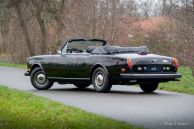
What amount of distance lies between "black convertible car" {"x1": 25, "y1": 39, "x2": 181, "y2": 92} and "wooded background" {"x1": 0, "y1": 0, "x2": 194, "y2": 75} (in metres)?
6.30

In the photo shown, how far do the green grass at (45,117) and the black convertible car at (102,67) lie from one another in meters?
2.95

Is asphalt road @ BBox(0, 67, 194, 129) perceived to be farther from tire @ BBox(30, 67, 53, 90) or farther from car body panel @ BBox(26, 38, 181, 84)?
tire @ BBox(30, 67, 53, 90)

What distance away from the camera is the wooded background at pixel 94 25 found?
2366 centimetres

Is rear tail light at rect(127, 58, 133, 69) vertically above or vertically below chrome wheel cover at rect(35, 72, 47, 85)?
above

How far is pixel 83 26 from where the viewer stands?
33844 mm

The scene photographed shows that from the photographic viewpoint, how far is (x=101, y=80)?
1551cm

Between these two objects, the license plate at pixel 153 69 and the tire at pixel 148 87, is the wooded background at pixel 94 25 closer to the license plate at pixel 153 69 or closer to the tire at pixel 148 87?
the tire at pixel 148 87

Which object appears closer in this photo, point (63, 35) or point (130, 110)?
point (130, 110)

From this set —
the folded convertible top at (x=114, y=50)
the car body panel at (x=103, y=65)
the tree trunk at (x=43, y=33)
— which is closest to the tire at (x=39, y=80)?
the car body panel at (x=103, y=65)

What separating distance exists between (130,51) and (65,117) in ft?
20.2

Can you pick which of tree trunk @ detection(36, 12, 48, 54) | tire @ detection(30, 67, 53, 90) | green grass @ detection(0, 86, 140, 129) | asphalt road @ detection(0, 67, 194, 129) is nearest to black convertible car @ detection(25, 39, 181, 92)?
tire @ detection(30, 67, 53, 90)

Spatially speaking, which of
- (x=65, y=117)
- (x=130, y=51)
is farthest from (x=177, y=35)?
(x=65, y=117)

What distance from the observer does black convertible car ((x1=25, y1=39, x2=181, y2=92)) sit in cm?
1486

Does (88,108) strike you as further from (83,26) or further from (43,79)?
(83,26)
